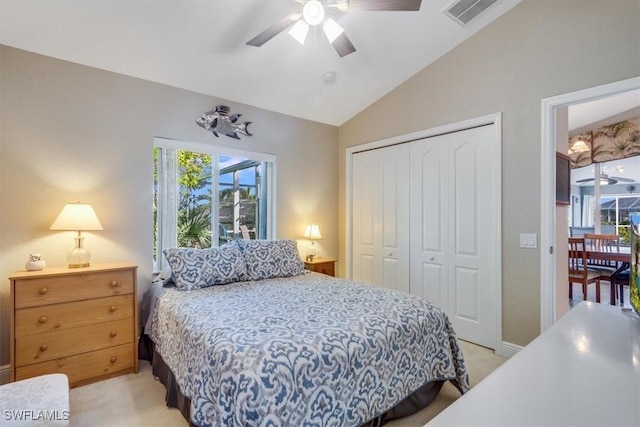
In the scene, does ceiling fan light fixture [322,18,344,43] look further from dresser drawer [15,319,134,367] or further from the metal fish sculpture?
dresser drawer [15,319,134,367]

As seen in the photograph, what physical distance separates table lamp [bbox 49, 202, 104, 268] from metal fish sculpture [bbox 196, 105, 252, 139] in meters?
1.39

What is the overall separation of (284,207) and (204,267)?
1.51 metres

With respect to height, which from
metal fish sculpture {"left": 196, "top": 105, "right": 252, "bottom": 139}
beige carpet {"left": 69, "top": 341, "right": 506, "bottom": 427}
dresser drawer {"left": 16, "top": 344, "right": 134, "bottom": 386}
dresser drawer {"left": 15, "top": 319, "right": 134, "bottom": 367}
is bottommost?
beige carpet {"left": 69, "top": 341, "right": 506, "bottom": 427}

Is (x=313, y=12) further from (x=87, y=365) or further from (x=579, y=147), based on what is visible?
(x=579, y=147)

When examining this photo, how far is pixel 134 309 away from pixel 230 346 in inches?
60.0

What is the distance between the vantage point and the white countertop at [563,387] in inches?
25.0

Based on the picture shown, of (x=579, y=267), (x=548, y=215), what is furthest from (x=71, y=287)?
(x=579, y=267)

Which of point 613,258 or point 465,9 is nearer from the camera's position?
point 465,9

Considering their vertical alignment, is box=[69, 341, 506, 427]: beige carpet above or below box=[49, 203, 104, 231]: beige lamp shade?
below

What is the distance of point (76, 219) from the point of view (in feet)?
7.79

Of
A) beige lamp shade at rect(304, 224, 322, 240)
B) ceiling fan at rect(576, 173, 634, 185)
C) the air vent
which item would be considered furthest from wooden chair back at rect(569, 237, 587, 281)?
ceiling fan at rect(576, 173, 634, 185)

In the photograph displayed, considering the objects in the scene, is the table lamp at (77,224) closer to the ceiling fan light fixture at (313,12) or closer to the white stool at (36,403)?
the white stool at (36,403)

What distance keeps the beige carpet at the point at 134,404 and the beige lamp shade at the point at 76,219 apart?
1178 mm

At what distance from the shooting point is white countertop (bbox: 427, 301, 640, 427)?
63 centimetres
